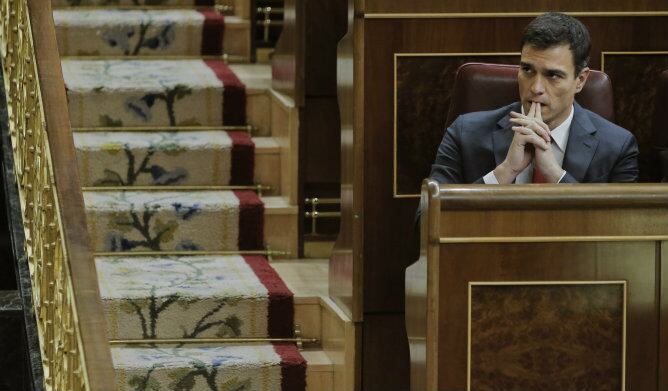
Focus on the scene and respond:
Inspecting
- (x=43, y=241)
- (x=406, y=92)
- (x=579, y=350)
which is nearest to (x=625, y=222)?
(x=579, y=350)

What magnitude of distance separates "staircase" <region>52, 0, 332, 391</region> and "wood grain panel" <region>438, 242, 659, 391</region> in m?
1.13

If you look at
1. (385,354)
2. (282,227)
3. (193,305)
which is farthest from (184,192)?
(385,354)

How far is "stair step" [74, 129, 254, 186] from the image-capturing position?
4.65 metres

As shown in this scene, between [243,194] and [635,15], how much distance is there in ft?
4.66

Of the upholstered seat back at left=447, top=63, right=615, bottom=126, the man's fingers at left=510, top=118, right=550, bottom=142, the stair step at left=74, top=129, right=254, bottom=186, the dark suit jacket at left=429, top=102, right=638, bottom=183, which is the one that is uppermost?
the upholstered seat back at left=447, top=63, right=615, bottom=126

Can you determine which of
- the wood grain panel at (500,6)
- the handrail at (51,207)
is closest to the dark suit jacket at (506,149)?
the wood grain panel at (500,6)

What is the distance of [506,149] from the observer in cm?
351

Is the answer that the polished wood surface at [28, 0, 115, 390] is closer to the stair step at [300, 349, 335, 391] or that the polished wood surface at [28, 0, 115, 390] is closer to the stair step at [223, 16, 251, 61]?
→ the stair step at [300, 349, 335, 391]

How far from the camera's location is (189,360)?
156 inches

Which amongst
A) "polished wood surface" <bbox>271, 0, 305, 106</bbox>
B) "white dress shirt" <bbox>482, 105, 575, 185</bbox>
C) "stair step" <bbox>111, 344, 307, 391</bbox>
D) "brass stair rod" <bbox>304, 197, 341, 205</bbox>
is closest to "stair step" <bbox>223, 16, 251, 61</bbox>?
"polished wood surface" <bbox>271, 0, 305, 106</bbox>

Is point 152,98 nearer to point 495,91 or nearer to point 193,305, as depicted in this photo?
point 193,305

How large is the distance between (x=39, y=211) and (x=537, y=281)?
1.25 meters

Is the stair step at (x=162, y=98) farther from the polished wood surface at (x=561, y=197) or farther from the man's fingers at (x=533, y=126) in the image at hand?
the polished wood surface at (x=561, y=197)

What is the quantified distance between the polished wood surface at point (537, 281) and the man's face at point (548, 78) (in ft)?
1.74
